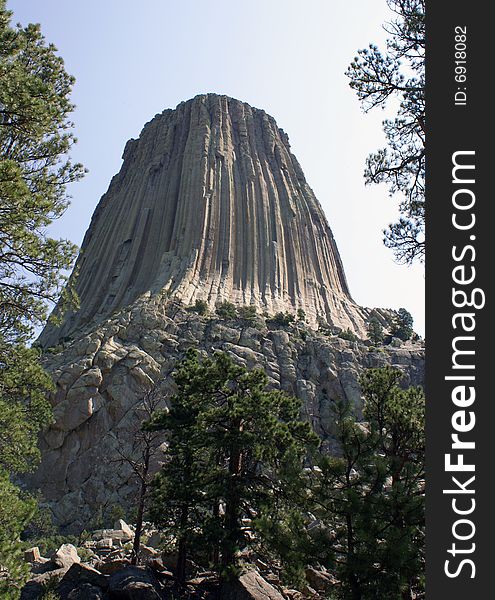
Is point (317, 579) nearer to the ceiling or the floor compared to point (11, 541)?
nearer to the floor

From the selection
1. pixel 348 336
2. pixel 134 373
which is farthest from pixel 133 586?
pixel 348 336

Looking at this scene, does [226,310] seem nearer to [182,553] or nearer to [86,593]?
[182,553]

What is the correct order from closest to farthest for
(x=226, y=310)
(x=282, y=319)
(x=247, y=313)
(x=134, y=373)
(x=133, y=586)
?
(x=133, y=586), (x=134, y=373), (x=226, y=310), (x=247, y=313), (x=282, y=319)

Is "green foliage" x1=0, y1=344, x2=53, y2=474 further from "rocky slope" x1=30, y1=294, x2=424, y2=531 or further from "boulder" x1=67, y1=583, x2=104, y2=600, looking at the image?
"rocky slope" x1=30, y1=294, x2=424, y2=531

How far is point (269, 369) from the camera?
44625mm

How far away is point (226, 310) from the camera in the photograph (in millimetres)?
52500

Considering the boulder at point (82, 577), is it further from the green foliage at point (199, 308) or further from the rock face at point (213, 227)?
the rock face at point (213, 227)

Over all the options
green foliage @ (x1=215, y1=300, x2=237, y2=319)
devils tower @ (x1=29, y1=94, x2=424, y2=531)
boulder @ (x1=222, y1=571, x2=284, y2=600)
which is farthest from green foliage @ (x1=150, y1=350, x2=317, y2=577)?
green foliage @ (x1=215, y1=300, x2=237, y2=319)

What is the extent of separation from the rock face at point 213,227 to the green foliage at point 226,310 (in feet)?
6.52

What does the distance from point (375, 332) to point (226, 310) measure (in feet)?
51.5

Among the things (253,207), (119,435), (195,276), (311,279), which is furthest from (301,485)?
(253,207)

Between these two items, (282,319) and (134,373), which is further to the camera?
(282,319)

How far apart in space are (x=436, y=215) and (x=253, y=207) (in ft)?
214

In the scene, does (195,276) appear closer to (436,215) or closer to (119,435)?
(119,435)
